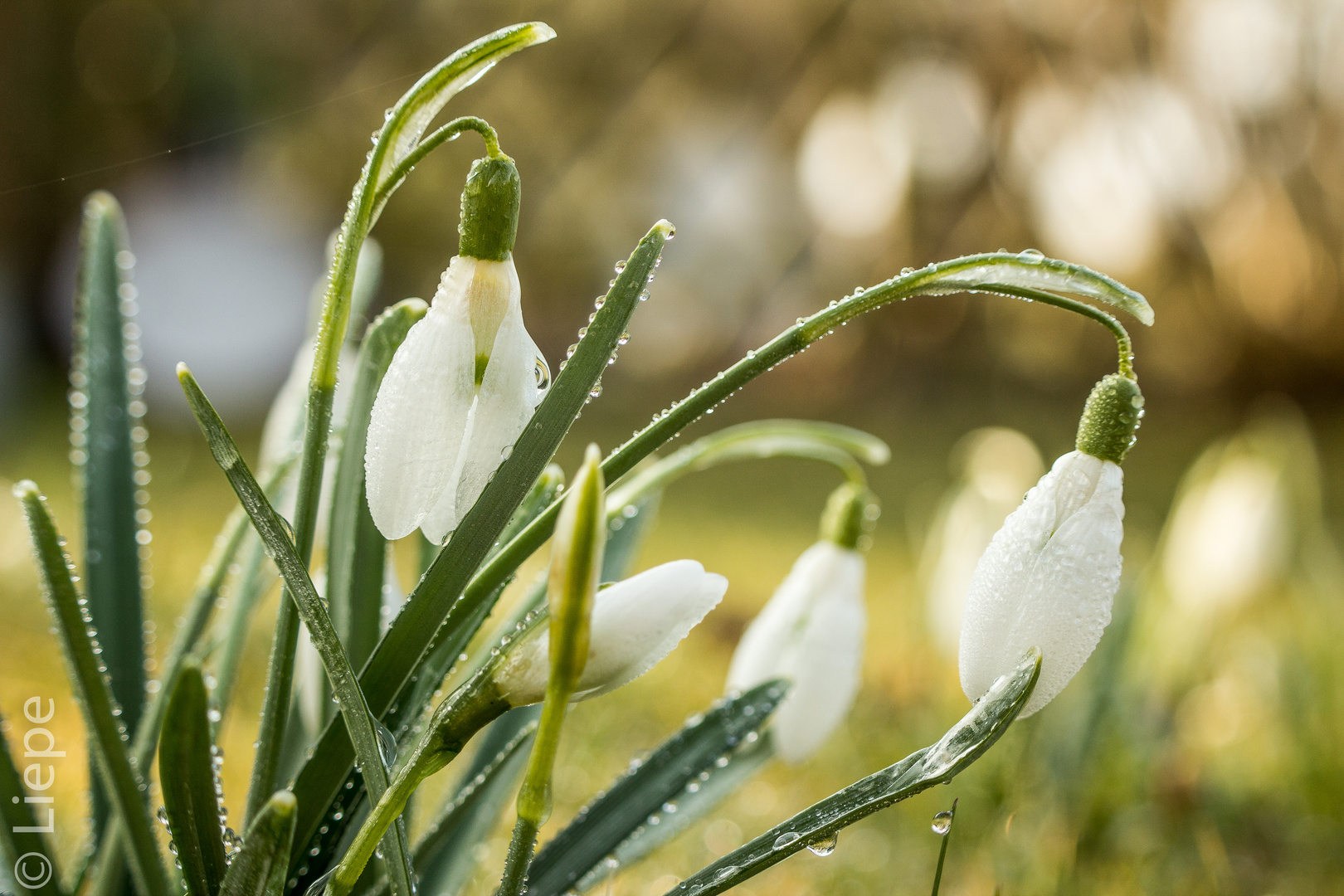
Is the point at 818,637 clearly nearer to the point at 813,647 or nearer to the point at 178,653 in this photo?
the point at 813,647

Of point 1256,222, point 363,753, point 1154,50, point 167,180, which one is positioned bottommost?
point 363,753

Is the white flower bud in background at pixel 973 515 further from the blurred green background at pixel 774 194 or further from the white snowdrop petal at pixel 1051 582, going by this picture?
the blurred green background at pixel 774 194

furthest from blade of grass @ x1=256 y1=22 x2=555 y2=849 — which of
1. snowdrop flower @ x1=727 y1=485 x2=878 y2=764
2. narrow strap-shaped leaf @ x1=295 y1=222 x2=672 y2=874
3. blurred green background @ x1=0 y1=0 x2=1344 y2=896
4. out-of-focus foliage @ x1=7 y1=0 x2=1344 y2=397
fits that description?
out-of-focus foliage @ x1=7 y1=0 x2=1344 y2=397

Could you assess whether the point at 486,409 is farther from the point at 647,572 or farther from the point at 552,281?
the point at 552,281

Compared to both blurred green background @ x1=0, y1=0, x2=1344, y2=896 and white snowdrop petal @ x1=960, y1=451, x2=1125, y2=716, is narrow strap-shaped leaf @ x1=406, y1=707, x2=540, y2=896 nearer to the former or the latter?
white snowdrop petal @ x1=960, y1=451, x2=1125, y2=716

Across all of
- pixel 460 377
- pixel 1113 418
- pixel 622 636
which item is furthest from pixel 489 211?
pixel 1113 418

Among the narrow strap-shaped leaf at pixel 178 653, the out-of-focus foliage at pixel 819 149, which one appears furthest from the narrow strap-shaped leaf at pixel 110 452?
the out-of-focus foliage at pixel 819 149

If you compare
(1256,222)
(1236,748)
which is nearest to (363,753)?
(1236,748)
